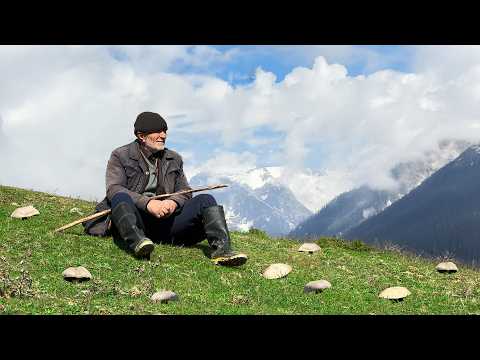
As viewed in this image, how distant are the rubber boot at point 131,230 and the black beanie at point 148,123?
1699mm

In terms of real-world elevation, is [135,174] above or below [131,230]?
above

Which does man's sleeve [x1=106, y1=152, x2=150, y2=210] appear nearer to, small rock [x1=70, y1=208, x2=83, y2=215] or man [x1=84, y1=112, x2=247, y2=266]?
man [x1=84, y1=112, x2=247, y2=266]

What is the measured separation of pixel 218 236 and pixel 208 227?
28cm

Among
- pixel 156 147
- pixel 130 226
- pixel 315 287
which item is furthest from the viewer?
pixel 156 147

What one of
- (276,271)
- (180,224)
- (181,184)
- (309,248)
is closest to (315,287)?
(276,271)

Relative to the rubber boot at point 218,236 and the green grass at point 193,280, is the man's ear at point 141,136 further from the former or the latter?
the green grass at point 193,280

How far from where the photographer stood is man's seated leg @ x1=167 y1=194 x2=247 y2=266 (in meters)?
12.0

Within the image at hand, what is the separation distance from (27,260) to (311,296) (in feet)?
17.5

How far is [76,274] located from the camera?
32.8 ft

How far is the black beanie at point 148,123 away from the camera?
482 inches

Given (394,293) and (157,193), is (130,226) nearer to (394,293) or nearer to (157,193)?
(157,193)
